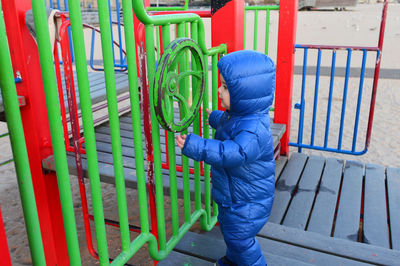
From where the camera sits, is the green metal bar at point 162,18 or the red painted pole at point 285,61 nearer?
the green metal bar at point 162,18

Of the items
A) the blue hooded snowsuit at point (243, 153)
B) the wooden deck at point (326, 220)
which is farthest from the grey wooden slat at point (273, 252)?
Answer: the blue hooded snowsuit at point (243, 153)

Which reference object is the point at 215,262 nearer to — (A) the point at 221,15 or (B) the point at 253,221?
(B) the point at 253,221

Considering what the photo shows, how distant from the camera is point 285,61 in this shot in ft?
11.7

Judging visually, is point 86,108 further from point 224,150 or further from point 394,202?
point 394,202

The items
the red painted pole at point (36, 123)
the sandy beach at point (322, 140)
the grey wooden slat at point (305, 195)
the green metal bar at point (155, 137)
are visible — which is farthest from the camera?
the sandy beach at point (322, 140)

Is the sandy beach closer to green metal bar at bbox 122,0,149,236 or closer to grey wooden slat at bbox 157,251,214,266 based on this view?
grey wooden slat at bbox 157,251,214,266

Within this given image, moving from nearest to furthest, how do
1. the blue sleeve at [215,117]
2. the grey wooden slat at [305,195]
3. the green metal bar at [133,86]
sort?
the green metal bar at [133,86]
the blue sleeve at [215,117]
the grey wooden slat at [305,195]

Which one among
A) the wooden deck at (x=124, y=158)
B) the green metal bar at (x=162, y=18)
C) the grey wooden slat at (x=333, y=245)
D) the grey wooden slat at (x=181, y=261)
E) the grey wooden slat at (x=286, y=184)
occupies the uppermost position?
the green metal bar at (x=162, y=18)

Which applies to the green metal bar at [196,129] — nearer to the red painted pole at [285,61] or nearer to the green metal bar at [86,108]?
the green metal bar at [86,108]

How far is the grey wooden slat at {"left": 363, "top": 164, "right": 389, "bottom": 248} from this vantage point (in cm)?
248

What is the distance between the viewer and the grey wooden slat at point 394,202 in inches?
97.5

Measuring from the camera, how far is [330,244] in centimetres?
225

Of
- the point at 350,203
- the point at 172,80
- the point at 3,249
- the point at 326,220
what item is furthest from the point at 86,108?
the point at 350,203

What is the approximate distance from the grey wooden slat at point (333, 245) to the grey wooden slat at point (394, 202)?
29 centimetres
